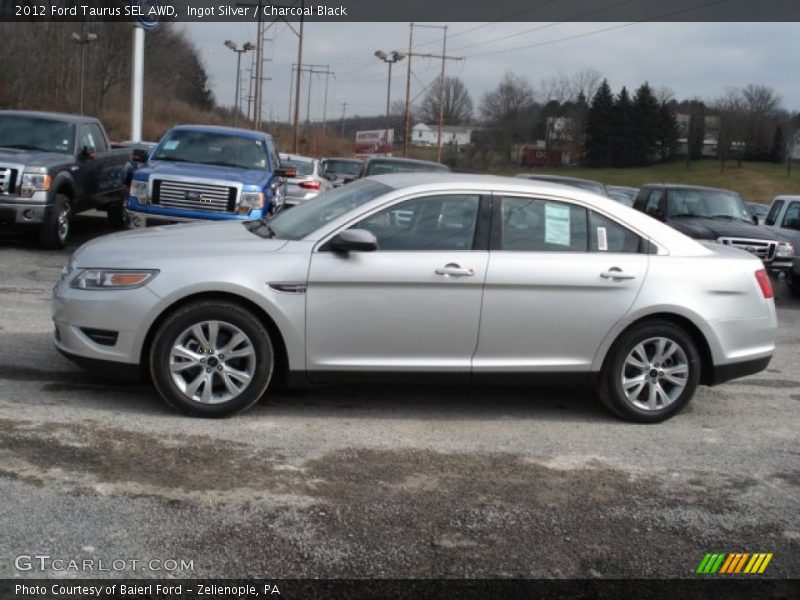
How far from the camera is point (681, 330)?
610cm

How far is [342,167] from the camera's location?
102 feet

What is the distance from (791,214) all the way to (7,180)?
12333 mm

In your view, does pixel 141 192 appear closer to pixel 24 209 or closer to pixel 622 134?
pixel 24 209

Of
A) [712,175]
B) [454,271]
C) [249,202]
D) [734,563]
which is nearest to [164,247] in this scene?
[454,271]

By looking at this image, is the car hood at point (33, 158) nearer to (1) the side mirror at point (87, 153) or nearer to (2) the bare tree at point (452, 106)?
(1) the side mirror at point (87, 153)

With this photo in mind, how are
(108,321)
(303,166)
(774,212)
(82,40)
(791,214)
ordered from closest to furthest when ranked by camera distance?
(108,321) < (791,214) < (774,212) < (303,166) < (82,40)

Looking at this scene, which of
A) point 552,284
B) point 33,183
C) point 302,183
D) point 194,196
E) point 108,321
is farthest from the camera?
point 302,183

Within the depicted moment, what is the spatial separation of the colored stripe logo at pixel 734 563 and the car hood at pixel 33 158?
425 inches

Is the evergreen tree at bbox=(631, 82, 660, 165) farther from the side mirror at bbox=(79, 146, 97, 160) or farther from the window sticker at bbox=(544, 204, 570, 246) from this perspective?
the window sticker at bbox=(544, 204, 570, 246)

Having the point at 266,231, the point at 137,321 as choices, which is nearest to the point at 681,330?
the point at 266,231

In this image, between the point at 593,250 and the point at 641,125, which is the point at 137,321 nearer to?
the point at 593,250

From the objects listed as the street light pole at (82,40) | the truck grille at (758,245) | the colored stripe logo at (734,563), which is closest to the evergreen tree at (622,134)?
the street light pole at (82,40)

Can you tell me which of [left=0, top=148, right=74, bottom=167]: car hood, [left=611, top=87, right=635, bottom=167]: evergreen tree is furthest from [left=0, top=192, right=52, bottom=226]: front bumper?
[left=611, top=87, right=635, bottom=167]: evergreen tree

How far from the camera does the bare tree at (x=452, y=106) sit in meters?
79.4
